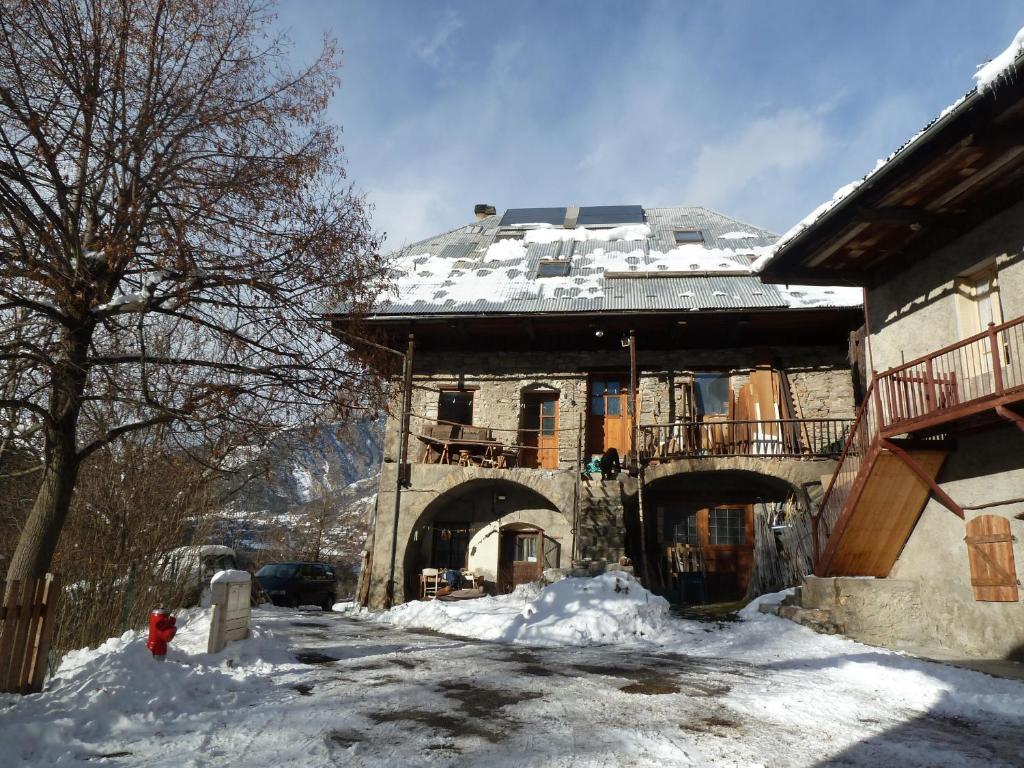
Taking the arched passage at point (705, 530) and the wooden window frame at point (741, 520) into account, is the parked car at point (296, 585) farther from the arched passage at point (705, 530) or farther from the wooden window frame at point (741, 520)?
the wooden window frame at point (741, 520)

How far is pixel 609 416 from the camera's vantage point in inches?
681

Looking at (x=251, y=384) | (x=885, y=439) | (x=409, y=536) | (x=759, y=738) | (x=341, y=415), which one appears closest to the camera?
(x=759, y=738)

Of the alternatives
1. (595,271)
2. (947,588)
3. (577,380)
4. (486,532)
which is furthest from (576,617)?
(595,271)

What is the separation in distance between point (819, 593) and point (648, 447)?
6.09 metres

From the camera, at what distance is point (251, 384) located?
650 centimetres

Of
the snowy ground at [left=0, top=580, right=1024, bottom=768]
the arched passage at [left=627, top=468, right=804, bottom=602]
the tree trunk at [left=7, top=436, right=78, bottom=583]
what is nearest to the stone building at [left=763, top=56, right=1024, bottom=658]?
the snowy ground at [left=0, top=580, right=1024, bottom=768]

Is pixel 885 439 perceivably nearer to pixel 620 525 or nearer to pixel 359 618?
pixel 620 525

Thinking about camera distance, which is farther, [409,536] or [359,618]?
[409,536]

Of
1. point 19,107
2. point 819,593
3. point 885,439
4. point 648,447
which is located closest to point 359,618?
point 648,447

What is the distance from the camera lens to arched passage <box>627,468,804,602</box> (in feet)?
52.2

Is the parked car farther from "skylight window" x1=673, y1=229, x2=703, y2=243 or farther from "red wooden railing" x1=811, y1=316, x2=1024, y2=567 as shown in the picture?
"skylight window" x1=673, y1=229, x2=703, y2=243

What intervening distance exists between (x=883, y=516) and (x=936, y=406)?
→ 195cm

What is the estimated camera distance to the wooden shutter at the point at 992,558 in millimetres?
8617

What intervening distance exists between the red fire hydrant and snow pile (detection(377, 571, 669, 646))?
535 centimetres
